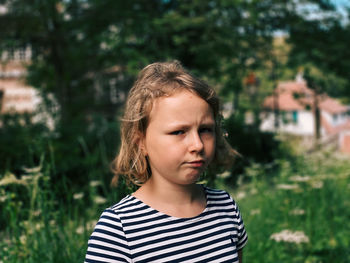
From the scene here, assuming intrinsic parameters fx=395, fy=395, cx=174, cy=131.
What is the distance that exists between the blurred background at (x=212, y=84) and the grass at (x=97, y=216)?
0.5 inches

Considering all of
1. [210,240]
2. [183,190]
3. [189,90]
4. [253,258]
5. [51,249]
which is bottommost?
[253,258]

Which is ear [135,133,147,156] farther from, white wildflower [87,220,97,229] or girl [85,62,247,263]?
white wildflower [87,220,97,229]

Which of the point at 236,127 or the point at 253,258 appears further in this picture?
the point at 236,127

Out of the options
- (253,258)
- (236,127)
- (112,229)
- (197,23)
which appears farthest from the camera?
(236,127)

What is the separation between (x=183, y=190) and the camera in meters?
1.49

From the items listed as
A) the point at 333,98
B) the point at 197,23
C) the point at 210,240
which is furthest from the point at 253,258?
the point at 333,98

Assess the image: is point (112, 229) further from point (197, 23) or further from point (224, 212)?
point (197, 23)

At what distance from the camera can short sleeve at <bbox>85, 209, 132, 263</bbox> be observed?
1.30 metres

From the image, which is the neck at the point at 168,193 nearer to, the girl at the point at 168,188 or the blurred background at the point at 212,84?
the girl at the point at 168,188

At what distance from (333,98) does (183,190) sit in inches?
551

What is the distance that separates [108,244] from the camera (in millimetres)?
1315

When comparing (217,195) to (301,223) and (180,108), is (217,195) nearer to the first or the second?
(180,108)

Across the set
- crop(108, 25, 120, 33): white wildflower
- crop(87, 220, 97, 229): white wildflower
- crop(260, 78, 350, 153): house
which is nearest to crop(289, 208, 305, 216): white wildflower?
crop(87, 220, 97, 229): white wildflower

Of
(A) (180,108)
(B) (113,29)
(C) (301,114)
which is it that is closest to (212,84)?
(B) (113,29)
